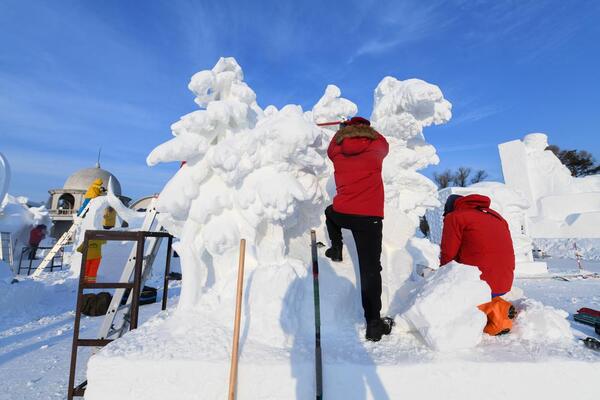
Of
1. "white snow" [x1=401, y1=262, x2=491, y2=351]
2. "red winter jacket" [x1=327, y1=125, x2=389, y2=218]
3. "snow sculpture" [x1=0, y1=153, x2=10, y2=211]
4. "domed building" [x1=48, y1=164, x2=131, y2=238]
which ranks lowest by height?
"white snow" [x1=401, y1=262, x2=491, y2=351]

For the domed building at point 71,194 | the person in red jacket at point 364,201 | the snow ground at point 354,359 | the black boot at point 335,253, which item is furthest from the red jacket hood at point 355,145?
the domed building at point 71,194

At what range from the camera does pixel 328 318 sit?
8.05 ft

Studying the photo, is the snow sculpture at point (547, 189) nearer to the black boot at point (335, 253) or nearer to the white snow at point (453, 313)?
the black boot at point (335, 253)

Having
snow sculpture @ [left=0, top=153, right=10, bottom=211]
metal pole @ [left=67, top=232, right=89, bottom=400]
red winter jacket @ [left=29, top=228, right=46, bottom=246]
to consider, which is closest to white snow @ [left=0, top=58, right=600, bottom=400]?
metal pole @ [left=67, top=232, right=89, bottom=400]

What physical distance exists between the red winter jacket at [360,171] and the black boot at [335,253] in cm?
46

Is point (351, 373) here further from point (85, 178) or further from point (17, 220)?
point (85, 178)

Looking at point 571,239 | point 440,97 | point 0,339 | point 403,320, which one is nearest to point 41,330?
point 0,339

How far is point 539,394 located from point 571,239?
18271mm

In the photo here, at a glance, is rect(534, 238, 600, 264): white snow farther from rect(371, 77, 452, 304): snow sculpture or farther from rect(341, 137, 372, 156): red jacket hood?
rect(341, 137, 372, 156): red jacket hood

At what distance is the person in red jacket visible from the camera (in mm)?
2213

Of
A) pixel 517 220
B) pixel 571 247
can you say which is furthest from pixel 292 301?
pixel 571 247

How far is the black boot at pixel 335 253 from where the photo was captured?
2.76 metres

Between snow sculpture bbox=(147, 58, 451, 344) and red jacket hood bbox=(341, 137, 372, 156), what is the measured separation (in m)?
0.30

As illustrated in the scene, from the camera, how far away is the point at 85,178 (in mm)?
32562
